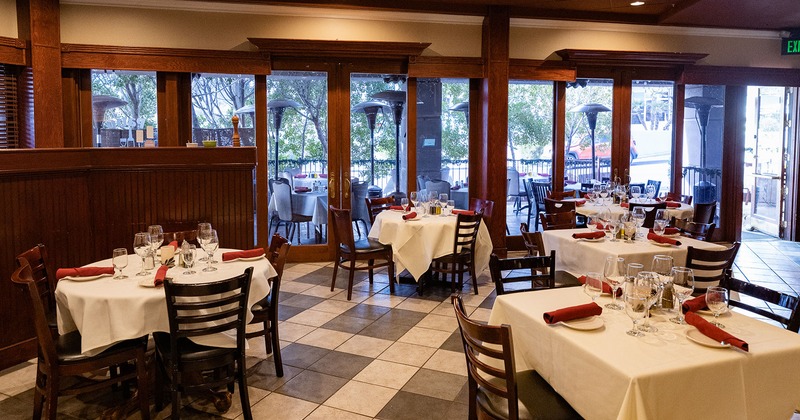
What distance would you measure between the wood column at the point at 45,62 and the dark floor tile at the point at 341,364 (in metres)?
4.21

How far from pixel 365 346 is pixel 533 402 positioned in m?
2.14

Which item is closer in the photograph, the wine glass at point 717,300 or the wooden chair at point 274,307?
the wine glass at point 717,300

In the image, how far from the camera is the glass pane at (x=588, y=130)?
26.8 ft

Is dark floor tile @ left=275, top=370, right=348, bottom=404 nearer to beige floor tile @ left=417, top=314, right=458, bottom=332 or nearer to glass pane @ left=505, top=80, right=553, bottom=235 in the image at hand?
beige floor tile @ left=417, top=314, right=458, bottom=332

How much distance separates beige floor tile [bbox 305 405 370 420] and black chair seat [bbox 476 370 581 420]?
1.00 m

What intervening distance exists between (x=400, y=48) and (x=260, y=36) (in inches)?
65.9

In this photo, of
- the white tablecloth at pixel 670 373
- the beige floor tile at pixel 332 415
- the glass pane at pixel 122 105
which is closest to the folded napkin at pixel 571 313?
the white tablecloth at pixel 670 373

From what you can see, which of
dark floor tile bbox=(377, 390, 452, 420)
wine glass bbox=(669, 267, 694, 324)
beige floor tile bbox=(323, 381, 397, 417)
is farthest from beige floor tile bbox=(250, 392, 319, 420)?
wine glass bbox=(669, 267, 694, 324)

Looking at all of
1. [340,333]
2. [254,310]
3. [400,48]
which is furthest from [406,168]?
[254,310]

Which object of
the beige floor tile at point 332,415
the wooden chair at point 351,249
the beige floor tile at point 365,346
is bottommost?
the beige floor tile at point 332,415

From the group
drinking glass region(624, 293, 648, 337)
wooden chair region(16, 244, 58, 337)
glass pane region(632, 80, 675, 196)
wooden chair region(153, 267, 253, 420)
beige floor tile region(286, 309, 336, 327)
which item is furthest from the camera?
glass pane region(632, 80, 675, 196)

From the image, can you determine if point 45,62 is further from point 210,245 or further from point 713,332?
point 713,332

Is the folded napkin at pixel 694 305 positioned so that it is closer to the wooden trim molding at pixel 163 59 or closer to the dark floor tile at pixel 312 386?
the dark floor tile at pixel 312 386

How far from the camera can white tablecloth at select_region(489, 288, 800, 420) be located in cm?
200
